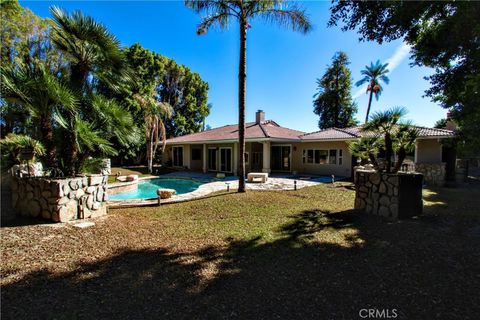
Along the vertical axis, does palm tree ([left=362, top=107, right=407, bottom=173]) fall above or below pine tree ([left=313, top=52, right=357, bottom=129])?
below

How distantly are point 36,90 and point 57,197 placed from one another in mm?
2663

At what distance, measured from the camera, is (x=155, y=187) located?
16.4m

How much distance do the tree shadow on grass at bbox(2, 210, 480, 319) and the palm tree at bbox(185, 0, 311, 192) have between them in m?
8.31

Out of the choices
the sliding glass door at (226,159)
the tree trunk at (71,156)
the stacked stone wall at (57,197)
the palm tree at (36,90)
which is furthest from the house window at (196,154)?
the palm tree at (36,90)

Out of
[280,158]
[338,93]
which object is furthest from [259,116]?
[338,93]

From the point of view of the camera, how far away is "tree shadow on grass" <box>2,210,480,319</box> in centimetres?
293

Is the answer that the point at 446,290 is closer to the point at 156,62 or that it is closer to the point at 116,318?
the point at 116,318

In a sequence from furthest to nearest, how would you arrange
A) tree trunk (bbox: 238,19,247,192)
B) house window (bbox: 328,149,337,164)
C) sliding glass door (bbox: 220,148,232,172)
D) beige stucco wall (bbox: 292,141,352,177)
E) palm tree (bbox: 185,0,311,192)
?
sliding glass door (bbox: 220,148,232,172)
house window (bbox: 328,149,337,164)
beige stucco wall (bbox: 292,141,352,177)
tree trunk (bbox: 238,19,247,192)
palm tree (bbox: 185,0,311,192)

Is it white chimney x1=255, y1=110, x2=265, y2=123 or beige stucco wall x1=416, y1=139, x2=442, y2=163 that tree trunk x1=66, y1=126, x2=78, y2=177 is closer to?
beige stucco wall x1=416, y1=139, x2=442, y2=163

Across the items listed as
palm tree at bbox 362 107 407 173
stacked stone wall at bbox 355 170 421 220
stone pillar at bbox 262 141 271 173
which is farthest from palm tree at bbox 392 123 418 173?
stone pillar at bbox 262 141 271 173

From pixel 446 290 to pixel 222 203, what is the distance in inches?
271

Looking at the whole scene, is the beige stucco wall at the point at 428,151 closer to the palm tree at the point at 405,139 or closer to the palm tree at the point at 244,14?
the palm tree at the point at 405,139

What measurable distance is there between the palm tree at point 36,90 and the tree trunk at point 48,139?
0.17 metres

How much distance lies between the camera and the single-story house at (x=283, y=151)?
17578mm
